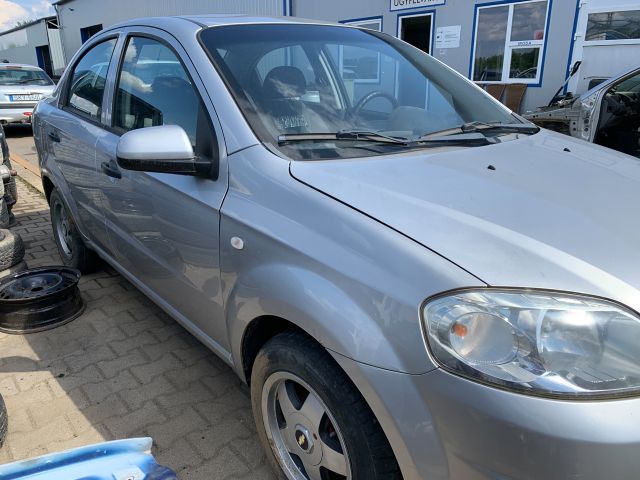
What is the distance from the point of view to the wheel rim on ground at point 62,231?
3998 millimetres

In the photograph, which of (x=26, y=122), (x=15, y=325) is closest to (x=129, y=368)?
(x=15, y=325)

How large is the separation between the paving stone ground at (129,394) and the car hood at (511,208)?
1.31 metres

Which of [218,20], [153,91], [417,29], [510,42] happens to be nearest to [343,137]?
[218,20]

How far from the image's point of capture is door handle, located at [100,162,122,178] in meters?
2.67

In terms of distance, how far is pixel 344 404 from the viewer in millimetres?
1472

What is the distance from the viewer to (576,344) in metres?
1.20

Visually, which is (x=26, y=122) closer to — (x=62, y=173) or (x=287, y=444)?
(x=62, y=173)

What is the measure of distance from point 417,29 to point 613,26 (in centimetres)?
373

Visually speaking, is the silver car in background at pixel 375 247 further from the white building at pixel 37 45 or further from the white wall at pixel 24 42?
the white wall at pixel 24 42

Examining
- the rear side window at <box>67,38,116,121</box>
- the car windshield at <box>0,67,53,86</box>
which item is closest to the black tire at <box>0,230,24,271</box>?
the rear side window at <box>67,38,116,121</box>

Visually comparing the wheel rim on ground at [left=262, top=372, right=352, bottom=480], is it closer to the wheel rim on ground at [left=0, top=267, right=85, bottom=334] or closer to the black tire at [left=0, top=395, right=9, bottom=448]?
the black tire at [left=0, top=395, right=9, bottom=448]

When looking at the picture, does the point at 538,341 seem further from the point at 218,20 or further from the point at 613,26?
the point at 613,26

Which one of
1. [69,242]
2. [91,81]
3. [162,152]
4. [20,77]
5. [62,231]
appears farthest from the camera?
[20,77]

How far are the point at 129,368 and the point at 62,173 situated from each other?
1551 millimetres
